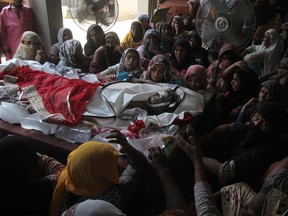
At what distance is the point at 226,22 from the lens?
11.4ft

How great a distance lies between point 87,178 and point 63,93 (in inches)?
43.6

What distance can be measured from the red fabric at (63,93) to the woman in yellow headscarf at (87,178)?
69cm

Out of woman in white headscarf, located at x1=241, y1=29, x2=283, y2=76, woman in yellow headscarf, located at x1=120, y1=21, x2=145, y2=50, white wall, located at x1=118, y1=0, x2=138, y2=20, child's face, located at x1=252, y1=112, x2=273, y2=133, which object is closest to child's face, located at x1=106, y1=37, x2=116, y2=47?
woman in yellow headscarf, located at x1=120, y1=21, x2=145, y2=50

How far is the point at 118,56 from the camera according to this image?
4199 mm

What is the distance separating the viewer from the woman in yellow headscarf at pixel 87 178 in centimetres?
131

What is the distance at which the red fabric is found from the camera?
2104mm

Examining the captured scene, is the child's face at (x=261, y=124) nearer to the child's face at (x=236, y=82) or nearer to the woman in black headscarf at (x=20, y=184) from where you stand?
the child's face at (x=236, y=82)

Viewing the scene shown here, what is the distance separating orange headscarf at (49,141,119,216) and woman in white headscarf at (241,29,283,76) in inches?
128

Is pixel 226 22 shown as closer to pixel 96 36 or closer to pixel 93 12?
pixel 96 36

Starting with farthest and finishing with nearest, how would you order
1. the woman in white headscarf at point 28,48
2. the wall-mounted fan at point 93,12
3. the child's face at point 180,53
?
the wall-mounted fan at point 93,12, the child's face at point 180,53, the woman in white headscarf at point 28,48

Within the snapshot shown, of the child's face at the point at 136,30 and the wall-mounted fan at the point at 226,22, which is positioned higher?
the wall-mounted fan at the point at 226,22

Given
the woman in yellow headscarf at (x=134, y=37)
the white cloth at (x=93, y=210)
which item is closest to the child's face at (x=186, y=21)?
the woman in yellow headscarf at (x=134, y=37)

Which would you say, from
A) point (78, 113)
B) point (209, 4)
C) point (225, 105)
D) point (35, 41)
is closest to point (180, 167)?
point (78, 113)

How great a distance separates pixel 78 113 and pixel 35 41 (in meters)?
2.01
